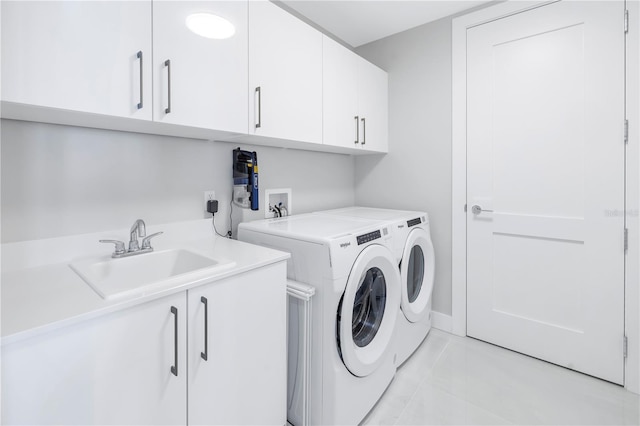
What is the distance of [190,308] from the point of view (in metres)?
0.98

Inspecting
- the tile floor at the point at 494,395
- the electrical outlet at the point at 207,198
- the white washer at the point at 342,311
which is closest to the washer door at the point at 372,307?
the white washer at the point at 342,311

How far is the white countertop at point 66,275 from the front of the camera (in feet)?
2.41

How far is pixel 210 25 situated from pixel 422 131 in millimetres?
1777

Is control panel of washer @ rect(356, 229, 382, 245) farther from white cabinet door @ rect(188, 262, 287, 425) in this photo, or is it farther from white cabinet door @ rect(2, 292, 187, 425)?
white cabinet door @ rect(2, 292, 187, 425)

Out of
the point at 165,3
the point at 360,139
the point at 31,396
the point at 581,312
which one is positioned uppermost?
the point at 165,3

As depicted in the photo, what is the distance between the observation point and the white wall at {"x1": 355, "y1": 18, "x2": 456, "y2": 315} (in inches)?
93.0

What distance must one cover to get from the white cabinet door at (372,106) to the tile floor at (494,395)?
1.64m

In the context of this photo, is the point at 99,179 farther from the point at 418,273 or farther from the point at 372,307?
the point at 418,273

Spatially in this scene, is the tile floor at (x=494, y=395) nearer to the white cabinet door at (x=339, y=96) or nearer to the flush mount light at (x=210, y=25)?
the white cabinet door at (x=339, y=96)

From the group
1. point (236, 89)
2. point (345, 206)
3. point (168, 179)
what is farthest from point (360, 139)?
point (168, 179)

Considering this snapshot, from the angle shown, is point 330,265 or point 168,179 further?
point 168,179

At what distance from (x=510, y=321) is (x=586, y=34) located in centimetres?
190

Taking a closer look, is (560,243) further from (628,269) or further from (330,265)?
(330,265)

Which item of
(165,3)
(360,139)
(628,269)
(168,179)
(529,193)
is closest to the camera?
(165,3)
